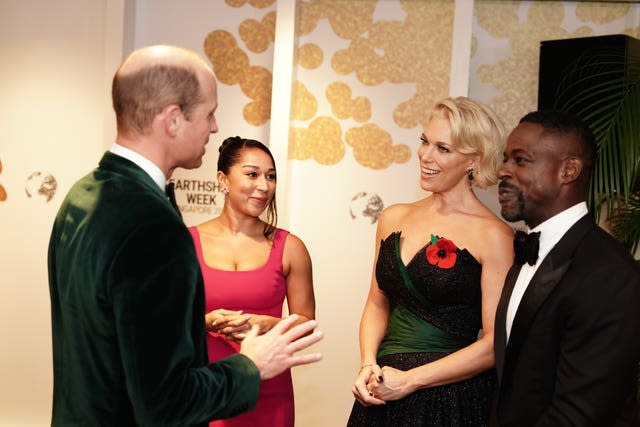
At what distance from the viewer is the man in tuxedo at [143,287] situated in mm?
1645

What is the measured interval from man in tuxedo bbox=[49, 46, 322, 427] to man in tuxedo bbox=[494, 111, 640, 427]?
0.65 m

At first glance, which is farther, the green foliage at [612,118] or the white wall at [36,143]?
the white wall at [36,143]

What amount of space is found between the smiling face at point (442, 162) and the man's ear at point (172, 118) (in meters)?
1.28

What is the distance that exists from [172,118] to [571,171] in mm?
1158

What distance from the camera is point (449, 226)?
9.32ft

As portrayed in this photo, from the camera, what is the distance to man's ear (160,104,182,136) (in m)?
1.77

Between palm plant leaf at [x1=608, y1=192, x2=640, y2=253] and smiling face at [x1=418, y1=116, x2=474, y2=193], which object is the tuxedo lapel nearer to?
smiling face at [x1=418, y1=116, x2=474, y2=193]

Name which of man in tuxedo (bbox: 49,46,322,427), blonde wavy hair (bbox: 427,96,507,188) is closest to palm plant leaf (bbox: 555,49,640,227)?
blonde wavy hair (bbox: 427,96,507,188)

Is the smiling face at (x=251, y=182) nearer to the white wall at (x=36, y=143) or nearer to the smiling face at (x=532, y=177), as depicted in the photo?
the smiling face at (x=532, y=177)

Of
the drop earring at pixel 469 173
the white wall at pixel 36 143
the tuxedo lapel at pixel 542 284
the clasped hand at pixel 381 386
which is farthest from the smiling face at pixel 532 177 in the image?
the white wall at pixel 36 143

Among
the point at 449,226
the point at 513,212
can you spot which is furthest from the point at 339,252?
the point at 513,212

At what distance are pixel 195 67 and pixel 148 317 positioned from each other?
0.59 meters

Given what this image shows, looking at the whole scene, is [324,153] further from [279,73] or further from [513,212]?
[513,212]

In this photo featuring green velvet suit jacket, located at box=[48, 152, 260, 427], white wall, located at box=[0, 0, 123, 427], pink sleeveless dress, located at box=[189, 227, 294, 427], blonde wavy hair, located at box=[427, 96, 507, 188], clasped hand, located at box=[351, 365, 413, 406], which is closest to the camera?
green velvet suit jacket, located at box=[48, 152, 260, 427]
